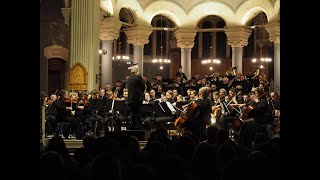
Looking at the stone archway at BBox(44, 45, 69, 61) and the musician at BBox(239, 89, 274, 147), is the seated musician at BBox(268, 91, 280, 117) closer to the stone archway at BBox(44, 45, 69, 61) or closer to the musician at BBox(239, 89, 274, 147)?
the musician at BBox(239, 89, 274, 147)

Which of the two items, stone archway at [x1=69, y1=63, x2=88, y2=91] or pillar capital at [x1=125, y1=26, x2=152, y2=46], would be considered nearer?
stone archway at [x1=69, y1=63, x2=88, y2=91]

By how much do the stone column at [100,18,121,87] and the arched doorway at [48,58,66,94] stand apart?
3.14 m

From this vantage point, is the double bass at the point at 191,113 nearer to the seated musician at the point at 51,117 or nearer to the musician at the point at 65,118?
the musician at the point at 65,118

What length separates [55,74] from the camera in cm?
2525

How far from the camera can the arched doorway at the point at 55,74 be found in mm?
24875

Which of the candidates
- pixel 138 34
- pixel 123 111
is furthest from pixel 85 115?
pixel 138 34

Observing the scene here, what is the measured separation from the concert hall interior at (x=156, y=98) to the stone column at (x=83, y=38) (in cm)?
4

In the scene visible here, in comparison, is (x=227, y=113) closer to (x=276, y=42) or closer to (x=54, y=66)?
(x=276, y=42)

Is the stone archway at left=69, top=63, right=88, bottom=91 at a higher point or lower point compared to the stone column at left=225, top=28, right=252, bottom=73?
lower

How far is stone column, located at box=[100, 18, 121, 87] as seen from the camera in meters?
22.3

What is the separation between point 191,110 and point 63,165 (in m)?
8.21

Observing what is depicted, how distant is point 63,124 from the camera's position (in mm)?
14117

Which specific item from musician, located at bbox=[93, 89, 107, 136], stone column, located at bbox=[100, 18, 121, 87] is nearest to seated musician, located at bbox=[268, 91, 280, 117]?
musician, located at bbox=[93, 89, 107, 136]

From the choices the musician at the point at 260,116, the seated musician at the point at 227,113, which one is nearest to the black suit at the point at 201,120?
the musician at the point at 260,116
